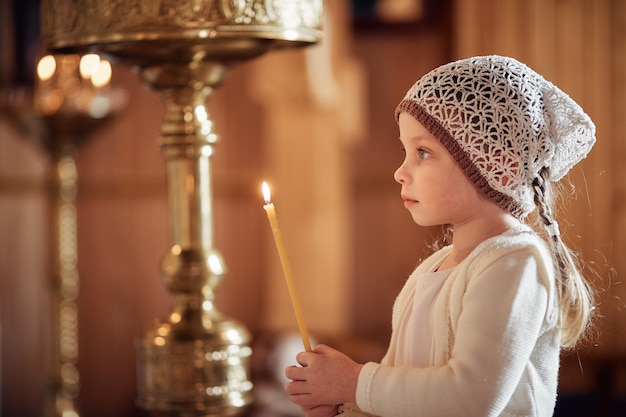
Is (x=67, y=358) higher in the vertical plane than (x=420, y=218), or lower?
lower

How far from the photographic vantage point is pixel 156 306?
655 cm

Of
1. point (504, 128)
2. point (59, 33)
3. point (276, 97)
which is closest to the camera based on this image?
point (504, 128)

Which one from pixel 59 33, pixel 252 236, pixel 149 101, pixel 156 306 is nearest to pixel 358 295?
pixel 252 236

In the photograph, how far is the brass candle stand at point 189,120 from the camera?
5.01ft

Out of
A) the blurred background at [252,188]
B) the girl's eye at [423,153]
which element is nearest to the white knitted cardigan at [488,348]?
the girl's eye at [423,153]

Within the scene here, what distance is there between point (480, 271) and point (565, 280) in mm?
147

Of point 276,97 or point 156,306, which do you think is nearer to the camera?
point 276,97

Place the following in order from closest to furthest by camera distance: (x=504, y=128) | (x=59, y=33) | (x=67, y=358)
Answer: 1. (x=504, y=128)
2. (x=59, y=33)
3. (x=67, y=358)

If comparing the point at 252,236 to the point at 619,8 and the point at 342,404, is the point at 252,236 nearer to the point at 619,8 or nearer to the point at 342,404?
the point at 619,8

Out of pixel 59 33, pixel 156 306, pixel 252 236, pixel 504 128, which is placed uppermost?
pixel 59 33

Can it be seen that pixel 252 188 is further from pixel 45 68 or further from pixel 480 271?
pixel 480 271

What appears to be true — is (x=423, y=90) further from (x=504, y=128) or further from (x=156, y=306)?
(x=156, y=306)

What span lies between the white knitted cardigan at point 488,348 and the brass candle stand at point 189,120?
478 millimetres

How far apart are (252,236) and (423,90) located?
5.38m
